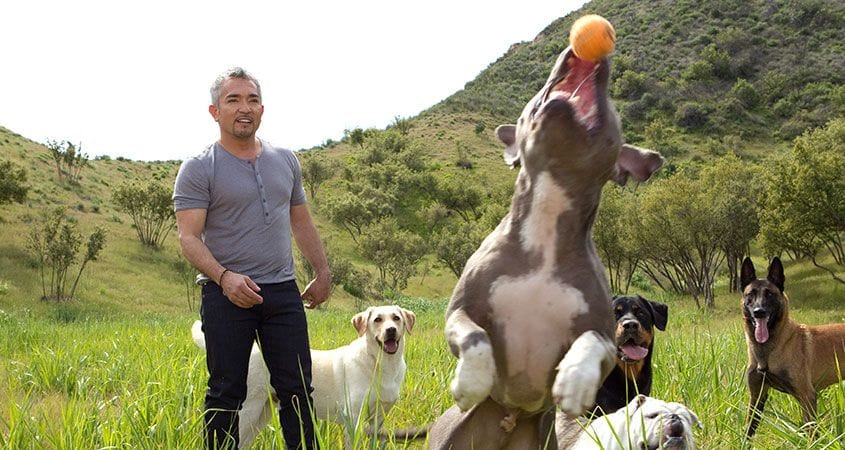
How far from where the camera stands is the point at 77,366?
6176 millimetres

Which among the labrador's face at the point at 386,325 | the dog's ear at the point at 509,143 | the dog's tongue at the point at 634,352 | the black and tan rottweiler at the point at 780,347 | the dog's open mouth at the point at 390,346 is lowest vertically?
the black and tan rottweiler at the point at 780,347

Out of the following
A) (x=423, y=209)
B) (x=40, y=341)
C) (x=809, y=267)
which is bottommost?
(x=809, y=267)

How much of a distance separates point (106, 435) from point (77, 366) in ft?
11.9

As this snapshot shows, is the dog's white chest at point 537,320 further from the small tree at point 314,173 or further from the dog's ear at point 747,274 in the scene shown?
the small tree at point 314,173

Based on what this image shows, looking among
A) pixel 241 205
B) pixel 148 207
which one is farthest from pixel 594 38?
pixel 148 207

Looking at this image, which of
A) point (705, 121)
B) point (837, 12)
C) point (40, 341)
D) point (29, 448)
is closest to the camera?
point (29, 448)

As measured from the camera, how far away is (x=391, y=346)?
5.23 metres

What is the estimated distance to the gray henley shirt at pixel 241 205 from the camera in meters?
3.54

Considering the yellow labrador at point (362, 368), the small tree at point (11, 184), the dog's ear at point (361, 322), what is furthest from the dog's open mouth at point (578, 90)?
the small tree at point (11, 184)

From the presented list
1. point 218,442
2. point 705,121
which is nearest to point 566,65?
point 218,442

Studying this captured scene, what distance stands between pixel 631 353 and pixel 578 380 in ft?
6.70

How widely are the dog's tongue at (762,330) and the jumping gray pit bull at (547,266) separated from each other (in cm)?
455

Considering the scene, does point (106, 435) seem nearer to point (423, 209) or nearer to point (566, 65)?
point (566, 65)

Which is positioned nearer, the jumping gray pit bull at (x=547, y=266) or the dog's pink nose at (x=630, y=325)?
the jumping gray pit bull at (x=547, y=266)
